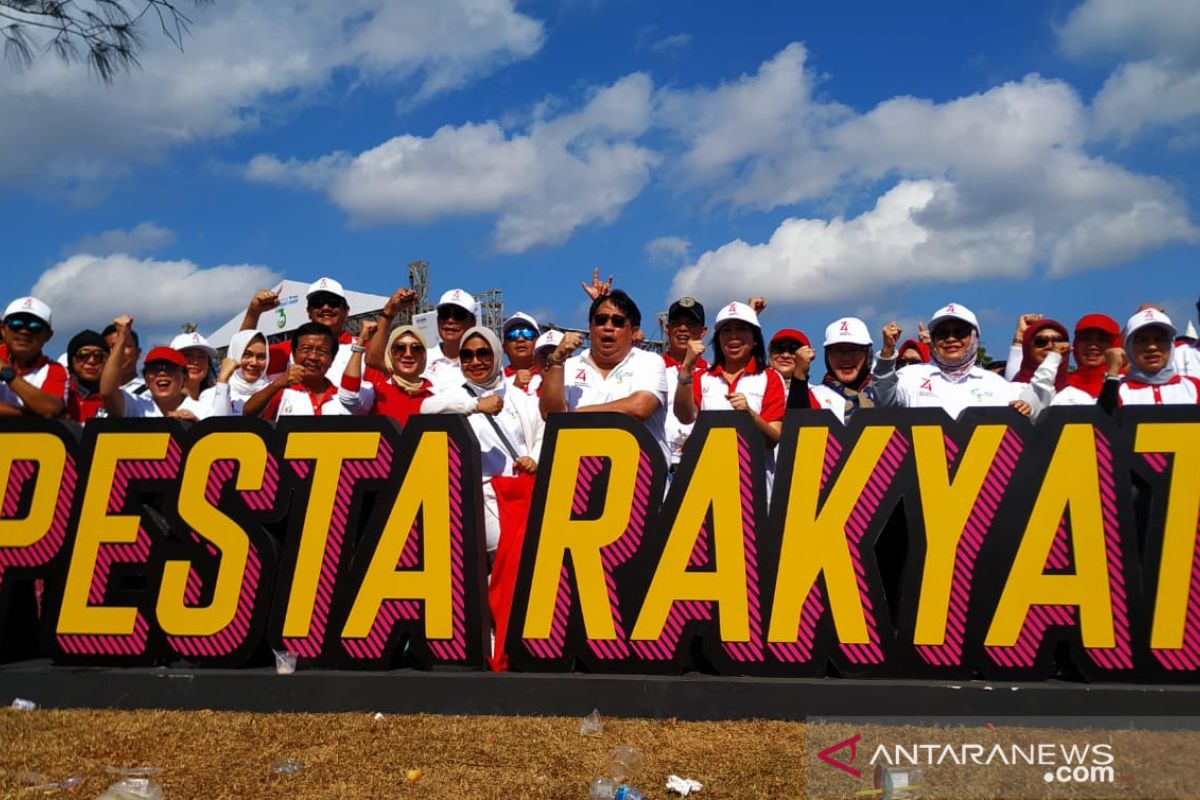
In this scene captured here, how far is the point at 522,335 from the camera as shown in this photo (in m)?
7.06

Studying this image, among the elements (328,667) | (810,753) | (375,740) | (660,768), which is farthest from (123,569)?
(810,753)

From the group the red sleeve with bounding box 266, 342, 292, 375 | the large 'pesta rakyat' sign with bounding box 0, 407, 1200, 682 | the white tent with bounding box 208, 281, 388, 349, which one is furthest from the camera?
the white tent with bounding box 208, 281, 388, 349

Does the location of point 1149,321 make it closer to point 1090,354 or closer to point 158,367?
point 1090,354

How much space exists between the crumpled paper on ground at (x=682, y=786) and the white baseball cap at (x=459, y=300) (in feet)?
13.9

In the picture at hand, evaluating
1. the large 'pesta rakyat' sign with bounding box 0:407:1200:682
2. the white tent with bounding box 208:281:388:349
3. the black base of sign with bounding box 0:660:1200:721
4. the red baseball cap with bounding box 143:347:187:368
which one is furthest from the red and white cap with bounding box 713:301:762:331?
the white tent with bounding box 208:281:388:349

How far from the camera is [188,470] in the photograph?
18.5 ft

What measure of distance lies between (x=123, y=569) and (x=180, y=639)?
0.58 metres

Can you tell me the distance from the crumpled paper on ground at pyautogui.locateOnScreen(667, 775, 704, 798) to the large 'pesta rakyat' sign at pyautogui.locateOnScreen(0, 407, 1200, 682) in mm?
1146

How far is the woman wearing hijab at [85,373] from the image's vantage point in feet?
21.5

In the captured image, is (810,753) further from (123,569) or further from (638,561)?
(123,569)

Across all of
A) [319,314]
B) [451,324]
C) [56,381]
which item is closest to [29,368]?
[56,381]

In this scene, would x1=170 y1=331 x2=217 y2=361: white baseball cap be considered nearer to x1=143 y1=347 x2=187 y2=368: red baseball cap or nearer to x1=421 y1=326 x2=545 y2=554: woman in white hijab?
x1=143 y1=347 x2=187 y2=368: red baseball cap

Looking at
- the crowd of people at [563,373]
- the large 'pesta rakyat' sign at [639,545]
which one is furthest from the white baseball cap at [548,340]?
the large 'pesta rakyat' sign at [639,545]

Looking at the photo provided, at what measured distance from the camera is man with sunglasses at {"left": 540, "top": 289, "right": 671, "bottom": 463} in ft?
Answer: 18.0
